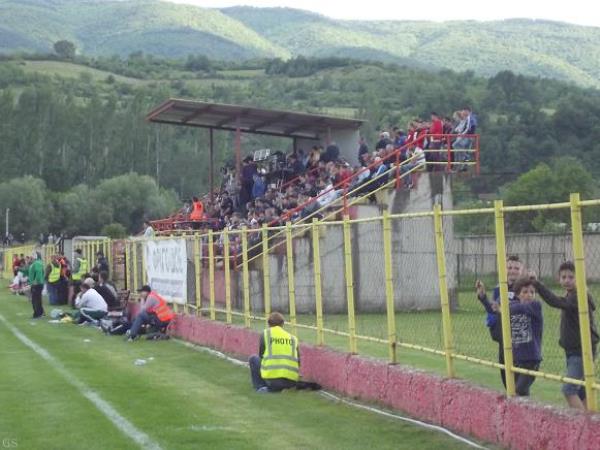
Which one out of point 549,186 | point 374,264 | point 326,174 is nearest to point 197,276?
point 374,264

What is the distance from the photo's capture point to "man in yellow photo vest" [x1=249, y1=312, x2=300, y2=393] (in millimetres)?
14859

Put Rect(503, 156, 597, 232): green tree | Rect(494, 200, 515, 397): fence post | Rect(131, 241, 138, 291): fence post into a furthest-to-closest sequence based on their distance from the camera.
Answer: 1. Rect(503, 156, 597, 232): green tree
2. Rect(131, 241, 138, 291): fence post
3. Rect(494, 200, 515, 397): fence post

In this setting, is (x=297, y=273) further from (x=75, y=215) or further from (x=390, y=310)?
(x=75, y=215)

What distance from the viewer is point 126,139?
116m

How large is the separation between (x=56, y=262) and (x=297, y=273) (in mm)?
12566

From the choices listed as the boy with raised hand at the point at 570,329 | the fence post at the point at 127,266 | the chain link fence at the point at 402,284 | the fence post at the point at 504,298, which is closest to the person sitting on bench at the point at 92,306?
the fence post at the point at 127,266

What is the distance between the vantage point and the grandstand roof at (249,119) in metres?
36.9

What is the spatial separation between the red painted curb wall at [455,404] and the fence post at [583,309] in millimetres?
203

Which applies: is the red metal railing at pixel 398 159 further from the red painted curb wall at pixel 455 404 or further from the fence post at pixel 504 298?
the fence post at pixel 504 298

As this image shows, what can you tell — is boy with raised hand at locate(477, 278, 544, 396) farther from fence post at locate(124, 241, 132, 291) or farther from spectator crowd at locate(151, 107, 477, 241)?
fence post at locate(124, 241, 132, 291)

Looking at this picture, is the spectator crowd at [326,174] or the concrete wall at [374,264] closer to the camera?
the concrete wall at [374,264]

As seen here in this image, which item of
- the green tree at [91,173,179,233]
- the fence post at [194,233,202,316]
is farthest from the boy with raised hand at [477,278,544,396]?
the green tree at [91,173,179,233]

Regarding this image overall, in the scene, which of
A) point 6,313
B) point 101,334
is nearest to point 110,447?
point 101,334

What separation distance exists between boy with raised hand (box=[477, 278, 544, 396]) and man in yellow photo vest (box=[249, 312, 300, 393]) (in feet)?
15.4
